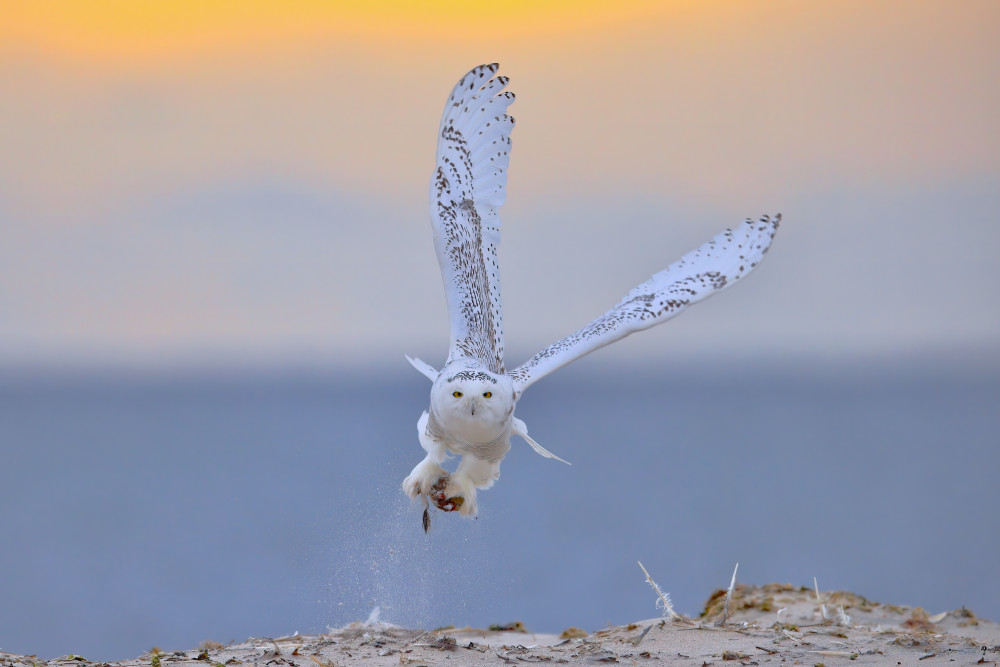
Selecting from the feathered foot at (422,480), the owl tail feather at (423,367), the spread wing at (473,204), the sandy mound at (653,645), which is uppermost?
the spread wing at (473,204)

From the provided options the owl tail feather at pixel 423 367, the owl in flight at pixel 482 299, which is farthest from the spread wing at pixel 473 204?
the owl tail feather at pixel 423 367

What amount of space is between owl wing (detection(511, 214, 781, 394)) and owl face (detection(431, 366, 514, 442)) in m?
0.62

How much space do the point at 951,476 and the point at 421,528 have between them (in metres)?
46.7

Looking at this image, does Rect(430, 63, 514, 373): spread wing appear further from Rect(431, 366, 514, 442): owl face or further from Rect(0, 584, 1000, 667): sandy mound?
Rect(0, 584, 1000, 667): sandy mound

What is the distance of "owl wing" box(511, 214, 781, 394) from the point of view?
9.14 m

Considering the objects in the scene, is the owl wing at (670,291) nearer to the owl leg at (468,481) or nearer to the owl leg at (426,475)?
the owl leg at (468,481)

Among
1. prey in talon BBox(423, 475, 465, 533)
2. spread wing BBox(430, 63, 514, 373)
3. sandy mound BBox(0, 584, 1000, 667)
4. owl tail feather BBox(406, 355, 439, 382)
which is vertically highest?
spread wing BBox(430, 63, 514, 373)

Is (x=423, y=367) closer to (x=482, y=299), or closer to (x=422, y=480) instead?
(x=482, y=299)

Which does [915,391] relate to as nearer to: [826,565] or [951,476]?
[951,476]

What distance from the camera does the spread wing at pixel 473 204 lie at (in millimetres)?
9344

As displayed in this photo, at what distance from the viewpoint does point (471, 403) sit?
768cm

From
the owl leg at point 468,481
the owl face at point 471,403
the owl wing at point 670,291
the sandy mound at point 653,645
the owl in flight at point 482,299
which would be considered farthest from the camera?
the owl wing at point 670,291

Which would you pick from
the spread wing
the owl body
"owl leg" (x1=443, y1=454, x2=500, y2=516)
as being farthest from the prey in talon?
the spread wing

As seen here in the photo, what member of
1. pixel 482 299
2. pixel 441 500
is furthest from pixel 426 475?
pixel 482 299
